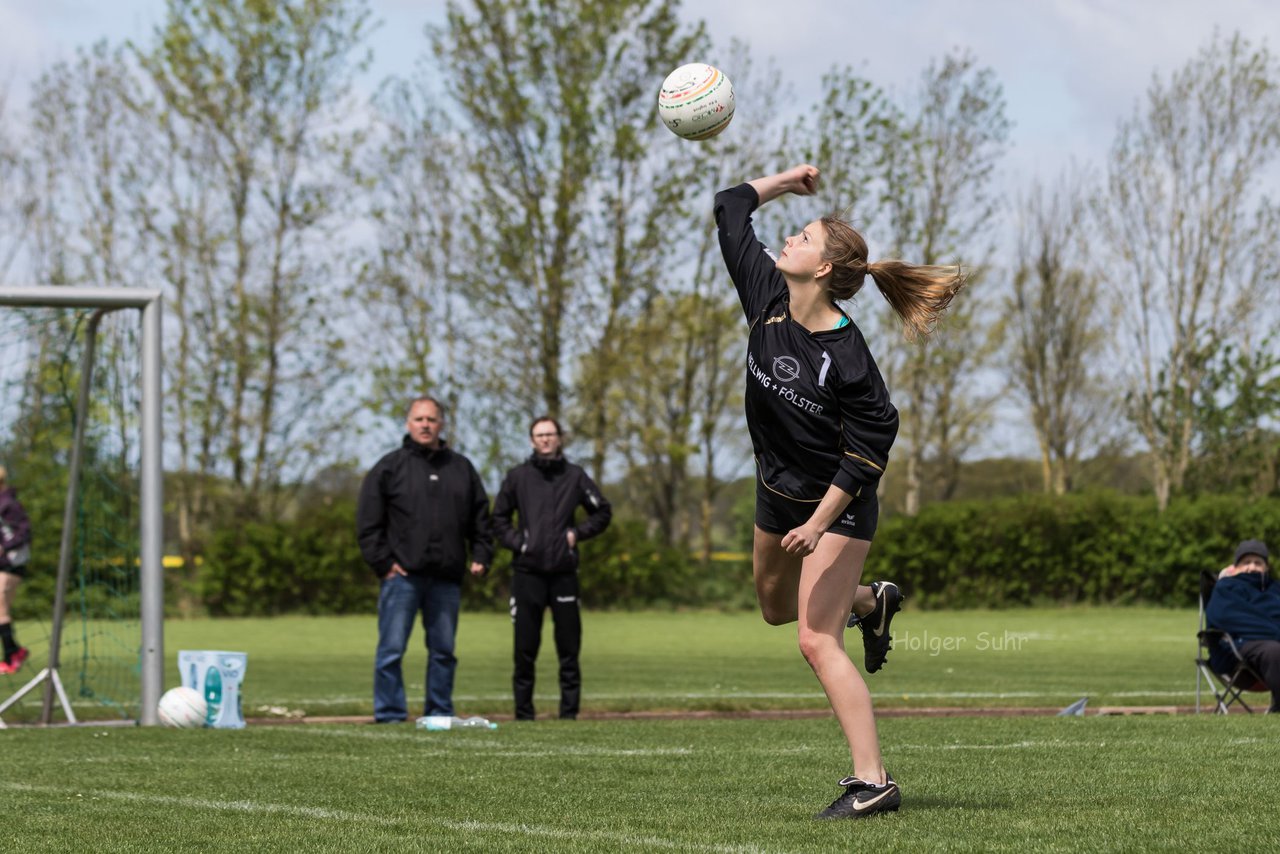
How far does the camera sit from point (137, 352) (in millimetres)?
12219

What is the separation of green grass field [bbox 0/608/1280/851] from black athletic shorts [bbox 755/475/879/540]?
989mm

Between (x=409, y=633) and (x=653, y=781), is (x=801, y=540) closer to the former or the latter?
(x=653, y=781)

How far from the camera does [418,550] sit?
11.4 meters

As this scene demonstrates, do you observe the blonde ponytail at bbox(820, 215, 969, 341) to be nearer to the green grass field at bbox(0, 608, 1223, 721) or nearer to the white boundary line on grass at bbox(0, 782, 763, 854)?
the white boundary line on grass at bbox(0, 782, 763, 854)

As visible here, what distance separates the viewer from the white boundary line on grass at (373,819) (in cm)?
498

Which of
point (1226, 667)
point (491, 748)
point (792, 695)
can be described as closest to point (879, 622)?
point (491, 748)

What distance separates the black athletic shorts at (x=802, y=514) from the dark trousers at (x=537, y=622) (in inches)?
250

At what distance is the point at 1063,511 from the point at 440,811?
28255 millimetres

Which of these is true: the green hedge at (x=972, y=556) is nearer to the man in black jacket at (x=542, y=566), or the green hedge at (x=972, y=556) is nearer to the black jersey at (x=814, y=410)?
the man in black jacket at (x=542, y=566)

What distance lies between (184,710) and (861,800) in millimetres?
6442

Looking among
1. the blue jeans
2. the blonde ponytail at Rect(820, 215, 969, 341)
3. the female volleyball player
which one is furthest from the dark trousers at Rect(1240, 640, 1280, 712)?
the blonde ponytail at Rect(820, 215, 969, 341)

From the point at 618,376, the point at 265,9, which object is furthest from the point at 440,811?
the point at 265,9

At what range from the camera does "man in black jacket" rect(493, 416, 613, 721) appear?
464 inches

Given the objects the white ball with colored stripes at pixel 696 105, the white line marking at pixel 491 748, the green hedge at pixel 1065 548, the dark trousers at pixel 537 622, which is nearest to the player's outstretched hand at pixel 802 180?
the white ball with colored stripes at pixel 696 105
